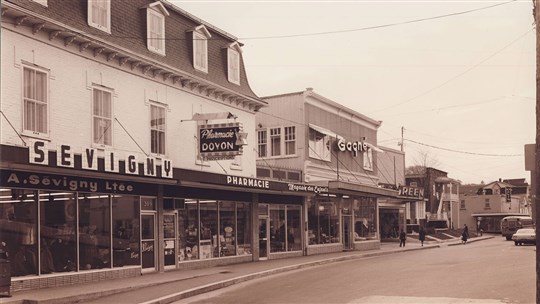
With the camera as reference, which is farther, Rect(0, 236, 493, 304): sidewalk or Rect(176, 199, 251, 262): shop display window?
Rect(176, 199, 251, 262): shop display window

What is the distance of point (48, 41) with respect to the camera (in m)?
17.3

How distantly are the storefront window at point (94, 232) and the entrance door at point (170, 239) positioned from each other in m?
3.10

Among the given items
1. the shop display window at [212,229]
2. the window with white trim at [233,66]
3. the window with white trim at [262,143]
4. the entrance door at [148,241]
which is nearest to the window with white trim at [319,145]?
the window with white trim at [262,143]

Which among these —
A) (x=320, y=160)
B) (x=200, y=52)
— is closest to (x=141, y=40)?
(x=200, y=52)

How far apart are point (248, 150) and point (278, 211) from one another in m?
3.95

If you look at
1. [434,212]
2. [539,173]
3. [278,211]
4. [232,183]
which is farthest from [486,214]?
[539,173]

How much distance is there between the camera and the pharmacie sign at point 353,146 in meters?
37.0

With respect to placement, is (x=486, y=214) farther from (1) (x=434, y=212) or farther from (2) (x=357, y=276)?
(2) (x=357, y=276)

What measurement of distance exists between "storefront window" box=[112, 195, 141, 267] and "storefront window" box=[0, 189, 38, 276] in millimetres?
3504

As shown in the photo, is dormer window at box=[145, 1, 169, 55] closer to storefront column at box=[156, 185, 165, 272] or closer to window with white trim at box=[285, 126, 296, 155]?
storefront column at box=[156, 185, 165, 272]

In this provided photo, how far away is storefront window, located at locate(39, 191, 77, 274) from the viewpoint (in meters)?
16.8

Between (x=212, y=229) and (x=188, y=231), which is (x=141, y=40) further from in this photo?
(x=212, y=229)

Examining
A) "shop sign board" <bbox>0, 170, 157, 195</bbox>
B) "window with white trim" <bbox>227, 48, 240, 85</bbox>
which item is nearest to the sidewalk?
"shop sign board" <bbox>0, 170, 157, 195</bbox>

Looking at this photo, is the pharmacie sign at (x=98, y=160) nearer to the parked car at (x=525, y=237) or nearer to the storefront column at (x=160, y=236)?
the storefront column at (x=160, y=236)
